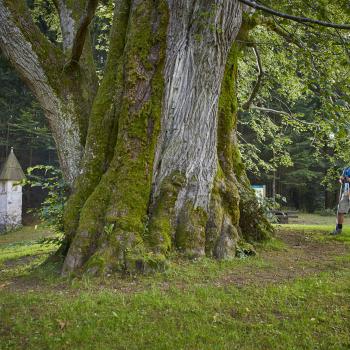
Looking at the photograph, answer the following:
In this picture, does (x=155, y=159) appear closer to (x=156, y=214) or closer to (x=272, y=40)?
(x=156, y=214)

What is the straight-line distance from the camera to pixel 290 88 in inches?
474

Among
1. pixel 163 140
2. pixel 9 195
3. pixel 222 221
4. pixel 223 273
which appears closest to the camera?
pixel 223 273

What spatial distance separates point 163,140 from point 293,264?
275 centimetres

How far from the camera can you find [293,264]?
5.84 m

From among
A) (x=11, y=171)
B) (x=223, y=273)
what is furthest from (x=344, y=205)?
(x=11, y=171)

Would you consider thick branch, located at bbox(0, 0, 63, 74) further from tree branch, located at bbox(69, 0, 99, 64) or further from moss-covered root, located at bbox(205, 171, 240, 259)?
moss-covered root, located at bbox(205, 171, 240, 259)

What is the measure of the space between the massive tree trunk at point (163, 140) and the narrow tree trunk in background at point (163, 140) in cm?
2

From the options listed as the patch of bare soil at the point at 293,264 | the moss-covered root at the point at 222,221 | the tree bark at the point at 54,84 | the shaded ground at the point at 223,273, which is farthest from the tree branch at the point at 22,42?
the patch of bare soil at the point at 293,264

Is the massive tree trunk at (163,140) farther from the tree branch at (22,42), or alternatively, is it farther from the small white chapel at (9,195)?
the small white chapel at (9,195)

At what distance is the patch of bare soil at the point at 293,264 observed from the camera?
503cm

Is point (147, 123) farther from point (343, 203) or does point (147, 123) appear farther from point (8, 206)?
point (8, 206)

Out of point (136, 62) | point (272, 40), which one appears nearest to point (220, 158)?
point (136, 62)

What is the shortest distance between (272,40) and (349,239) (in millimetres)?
5889

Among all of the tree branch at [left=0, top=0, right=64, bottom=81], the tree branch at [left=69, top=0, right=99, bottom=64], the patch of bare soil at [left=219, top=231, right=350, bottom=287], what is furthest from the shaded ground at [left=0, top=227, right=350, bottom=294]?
the tree branch at [left=69, top=0, right=99, bottom=64]
